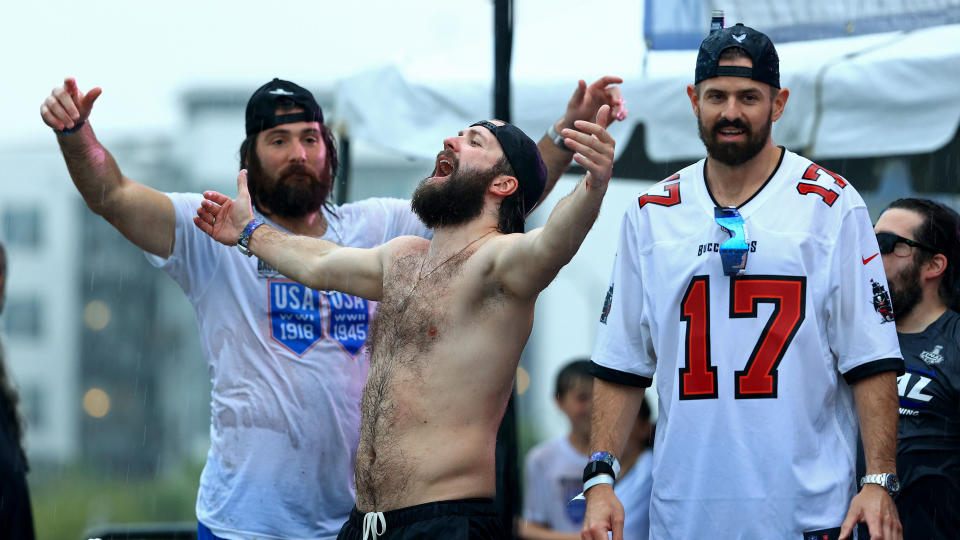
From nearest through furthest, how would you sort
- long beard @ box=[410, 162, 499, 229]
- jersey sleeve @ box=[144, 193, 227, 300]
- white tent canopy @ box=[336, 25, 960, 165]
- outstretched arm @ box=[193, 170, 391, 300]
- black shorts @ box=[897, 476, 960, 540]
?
long beard @ box=[410, 162, 499, 229]
outstretched arm @ box=[193, 170, 391, 300]
black shorts @ box=[897, 476, 960, 540]
jersey sleeve @ box=[144, 193, 227, 300]
white tent canopy @ box=[336, 25, 960, 165]

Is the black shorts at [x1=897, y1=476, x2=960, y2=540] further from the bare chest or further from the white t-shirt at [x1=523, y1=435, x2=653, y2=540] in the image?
the white t-shirt at [x1=523, y1=435, x2=653, y2=540]

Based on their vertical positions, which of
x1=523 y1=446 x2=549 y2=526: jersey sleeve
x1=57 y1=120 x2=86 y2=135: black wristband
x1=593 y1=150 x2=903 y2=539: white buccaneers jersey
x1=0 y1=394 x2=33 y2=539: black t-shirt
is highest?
x1=57 y1=120 x2=86 y2=135: black wristband

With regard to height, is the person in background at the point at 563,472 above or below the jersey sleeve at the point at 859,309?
below

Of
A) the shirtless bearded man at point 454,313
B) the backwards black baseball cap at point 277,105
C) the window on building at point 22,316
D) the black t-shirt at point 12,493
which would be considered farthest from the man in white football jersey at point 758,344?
the window on building at point 22,316

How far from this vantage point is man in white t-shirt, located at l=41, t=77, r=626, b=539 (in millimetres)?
3990

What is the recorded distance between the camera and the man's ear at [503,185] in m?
3.66

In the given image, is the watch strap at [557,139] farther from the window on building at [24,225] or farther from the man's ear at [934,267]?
the window on building at [24,225]

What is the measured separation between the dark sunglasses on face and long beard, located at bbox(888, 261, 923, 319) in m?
0.07

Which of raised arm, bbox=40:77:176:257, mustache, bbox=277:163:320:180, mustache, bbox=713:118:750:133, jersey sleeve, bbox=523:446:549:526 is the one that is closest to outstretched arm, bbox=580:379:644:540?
mustache, bbox=713:118:750:133

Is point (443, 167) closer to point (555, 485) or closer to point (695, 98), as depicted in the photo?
point (695, 98)

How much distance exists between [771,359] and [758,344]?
0.06m

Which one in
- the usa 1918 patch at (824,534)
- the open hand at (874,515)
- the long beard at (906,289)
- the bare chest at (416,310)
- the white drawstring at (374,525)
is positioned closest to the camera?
the open hand at (874,515)

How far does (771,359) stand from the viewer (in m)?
3.29

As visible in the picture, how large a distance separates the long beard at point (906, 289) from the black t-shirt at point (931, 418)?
0.24 metres
